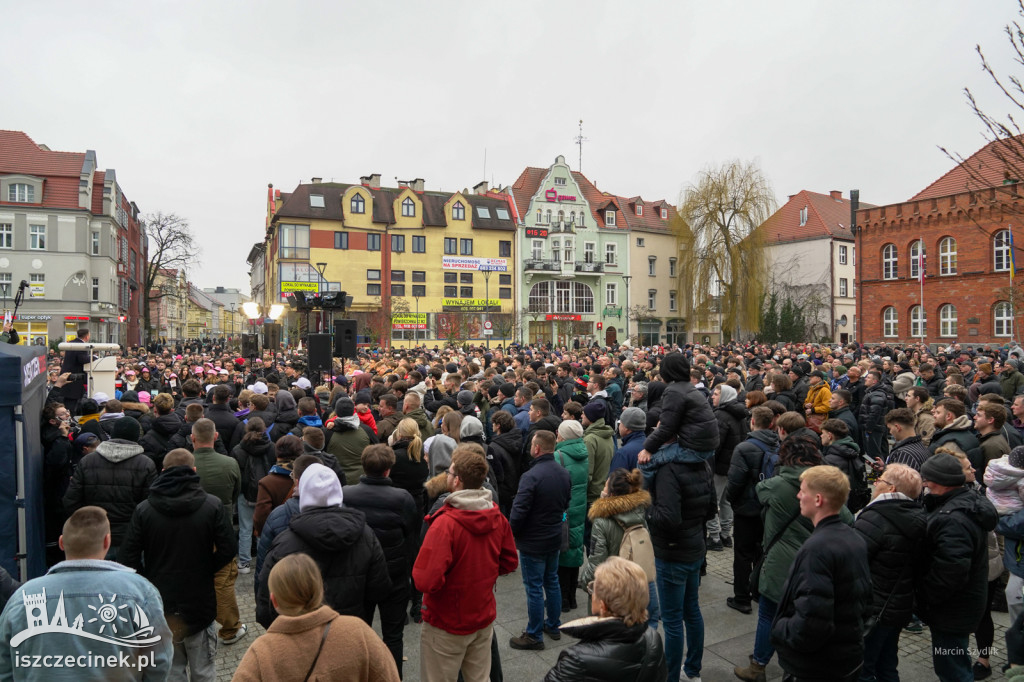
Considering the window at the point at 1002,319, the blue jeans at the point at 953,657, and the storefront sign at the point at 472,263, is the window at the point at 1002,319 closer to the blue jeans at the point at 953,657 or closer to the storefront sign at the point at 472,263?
the storefront sign at the point at 472,263

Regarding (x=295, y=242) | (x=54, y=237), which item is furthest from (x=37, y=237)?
(x=295, y=242)

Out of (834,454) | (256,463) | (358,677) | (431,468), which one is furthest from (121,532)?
(834,454)

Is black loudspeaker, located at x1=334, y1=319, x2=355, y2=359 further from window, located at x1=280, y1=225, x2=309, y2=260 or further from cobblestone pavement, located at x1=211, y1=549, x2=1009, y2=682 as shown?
window, located at x1=280, y1=225, x2=309, y2=260

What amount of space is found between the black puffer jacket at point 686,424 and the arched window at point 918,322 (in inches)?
1621

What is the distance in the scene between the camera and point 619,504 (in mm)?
4082

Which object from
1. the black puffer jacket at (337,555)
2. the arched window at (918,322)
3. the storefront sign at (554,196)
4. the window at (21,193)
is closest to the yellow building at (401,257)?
the storefront sign at (554,196)

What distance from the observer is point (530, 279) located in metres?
55.6

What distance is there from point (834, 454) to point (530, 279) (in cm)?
5051

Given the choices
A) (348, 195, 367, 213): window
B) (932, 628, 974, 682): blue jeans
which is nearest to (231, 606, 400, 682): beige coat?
(932, 628, 974, 682): blue jeans

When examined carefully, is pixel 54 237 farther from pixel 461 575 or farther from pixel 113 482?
pixel 461 575

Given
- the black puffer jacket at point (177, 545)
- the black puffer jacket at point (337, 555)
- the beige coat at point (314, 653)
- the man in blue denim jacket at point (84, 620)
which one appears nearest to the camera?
the beige coat at point (314, 653)

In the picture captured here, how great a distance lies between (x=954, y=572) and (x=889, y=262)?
43295 mm

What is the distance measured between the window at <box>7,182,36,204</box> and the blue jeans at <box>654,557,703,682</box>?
51.8 m

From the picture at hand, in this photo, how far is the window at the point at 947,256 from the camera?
37375mm
